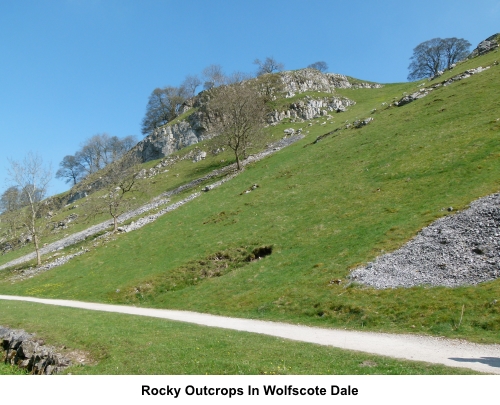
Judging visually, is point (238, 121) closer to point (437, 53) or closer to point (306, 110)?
point (306, 110)

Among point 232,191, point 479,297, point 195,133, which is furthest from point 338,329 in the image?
point 195,133

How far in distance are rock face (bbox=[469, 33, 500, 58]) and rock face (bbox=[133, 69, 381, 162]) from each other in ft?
113

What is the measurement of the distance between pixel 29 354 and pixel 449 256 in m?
25.9

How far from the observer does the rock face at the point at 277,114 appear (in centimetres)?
10231

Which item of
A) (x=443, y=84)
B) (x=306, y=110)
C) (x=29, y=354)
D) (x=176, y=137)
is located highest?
(x=176, y=137)

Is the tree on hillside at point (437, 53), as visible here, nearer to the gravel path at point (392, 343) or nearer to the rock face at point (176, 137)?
the rock face at point (176, 137)

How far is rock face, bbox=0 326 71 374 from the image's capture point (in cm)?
1750

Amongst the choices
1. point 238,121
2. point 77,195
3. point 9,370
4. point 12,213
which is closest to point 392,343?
point 9,370

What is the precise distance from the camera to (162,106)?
148m

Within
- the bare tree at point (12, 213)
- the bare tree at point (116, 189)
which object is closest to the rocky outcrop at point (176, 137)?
the bare tree at point (12, 213)

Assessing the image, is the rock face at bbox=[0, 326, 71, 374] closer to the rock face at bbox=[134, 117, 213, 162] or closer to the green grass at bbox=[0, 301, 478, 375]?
the green grass at bbox=[0, 301, 478, 375]

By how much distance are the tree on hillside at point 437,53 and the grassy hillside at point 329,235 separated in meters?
67.5

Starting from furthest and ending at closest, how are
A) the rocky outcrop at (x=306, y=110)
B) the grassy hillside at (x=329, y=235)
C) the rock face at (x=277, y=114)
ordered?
1. the rock face at (x=277, y=114)
2. the rocky outcrop at (x=306, y=110)
3. the grassy hillside at (x=329, y=235)

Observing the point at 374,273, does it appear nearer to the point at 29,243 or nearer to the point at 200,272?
the point at 200,272
